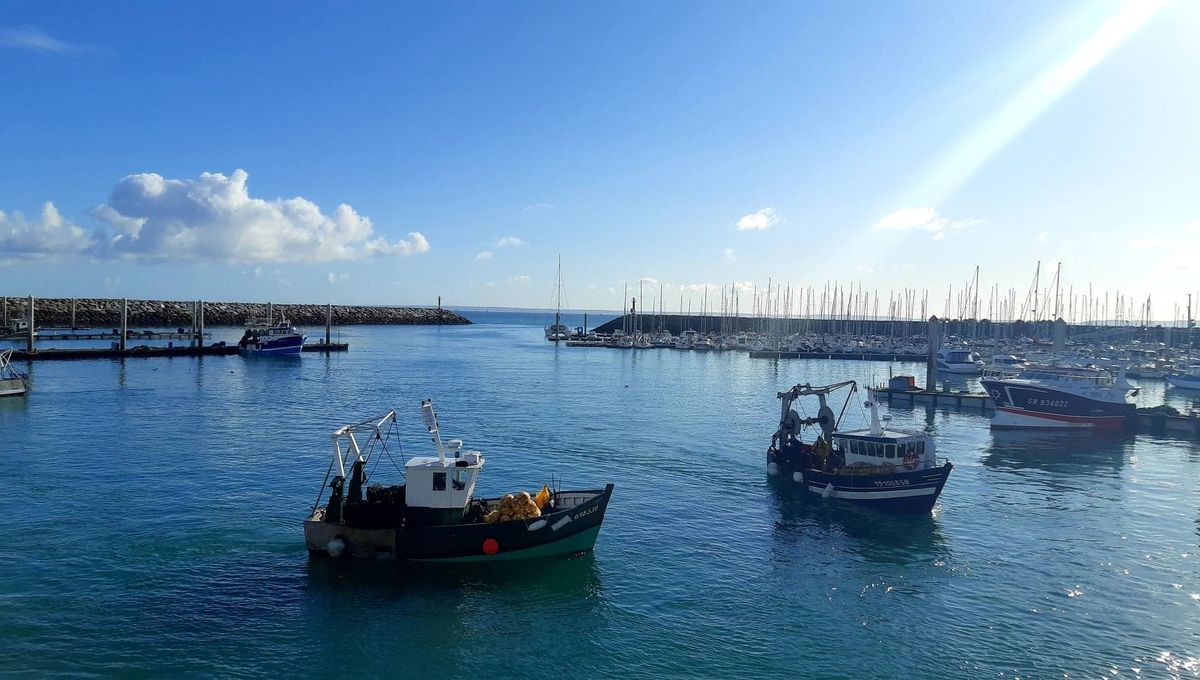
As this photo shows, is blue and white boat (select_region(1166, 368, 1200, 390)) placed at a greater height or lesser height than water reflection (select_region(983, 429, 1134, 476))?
greater

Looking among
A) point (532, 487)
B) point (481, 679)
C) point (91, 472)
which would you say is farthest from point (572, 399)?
point (481, 679)

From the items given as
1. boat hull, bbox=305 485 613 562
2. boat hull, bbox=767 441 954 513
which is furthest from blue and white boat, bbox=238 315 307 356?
boat hull, bbox=767 441 954 513

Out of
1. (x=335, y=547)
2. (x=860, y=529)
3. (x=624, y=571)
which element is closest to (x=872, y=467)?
(x=860, y=529)

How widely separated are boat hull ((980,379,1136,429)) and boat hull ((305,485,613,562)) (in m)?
45.3

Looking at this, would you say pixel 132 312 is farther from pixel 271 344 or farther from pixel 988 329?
pixel 988 329

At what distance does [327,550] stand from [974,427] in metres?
52.2

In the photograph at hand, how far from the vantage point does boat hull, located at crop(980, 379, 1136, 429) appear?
56.2 metres

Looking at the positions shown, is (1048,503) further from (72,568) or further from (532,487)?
(72,568)

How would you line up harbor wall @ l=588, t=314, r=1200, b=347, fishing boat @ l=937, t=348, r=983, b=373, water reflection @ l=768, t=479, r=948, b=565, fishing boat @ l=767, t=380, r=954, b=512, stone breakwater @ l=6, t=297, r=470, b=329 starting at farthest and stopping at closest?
harbor wall @ l=588, t=314, r=1200, b=347 < stone breakwater @ l=6, t=297, r=470, b=329 < fishing boat @ l=937, t=348, r=983, b=373 < fishing boat @ l=767, t=380, r=954, b=512 < water reflection @ l=768, t=479, r=948, b=565

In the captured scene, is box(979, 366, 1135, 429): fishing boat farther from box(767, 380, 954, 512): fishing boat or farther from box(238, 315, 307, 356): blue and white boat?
box(238, 315, 307, 356): blue and white boat

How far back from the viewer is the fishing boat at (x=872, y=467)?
1293 inches

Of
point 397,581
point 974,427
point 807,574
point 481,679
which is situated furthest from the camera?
point 974,427

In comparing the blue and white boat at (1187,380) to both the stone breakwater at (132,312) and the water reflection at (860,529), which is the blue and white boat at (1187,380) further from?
the stone breakwater at (132,312)

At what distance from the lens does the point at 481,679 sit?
61.7 feet
